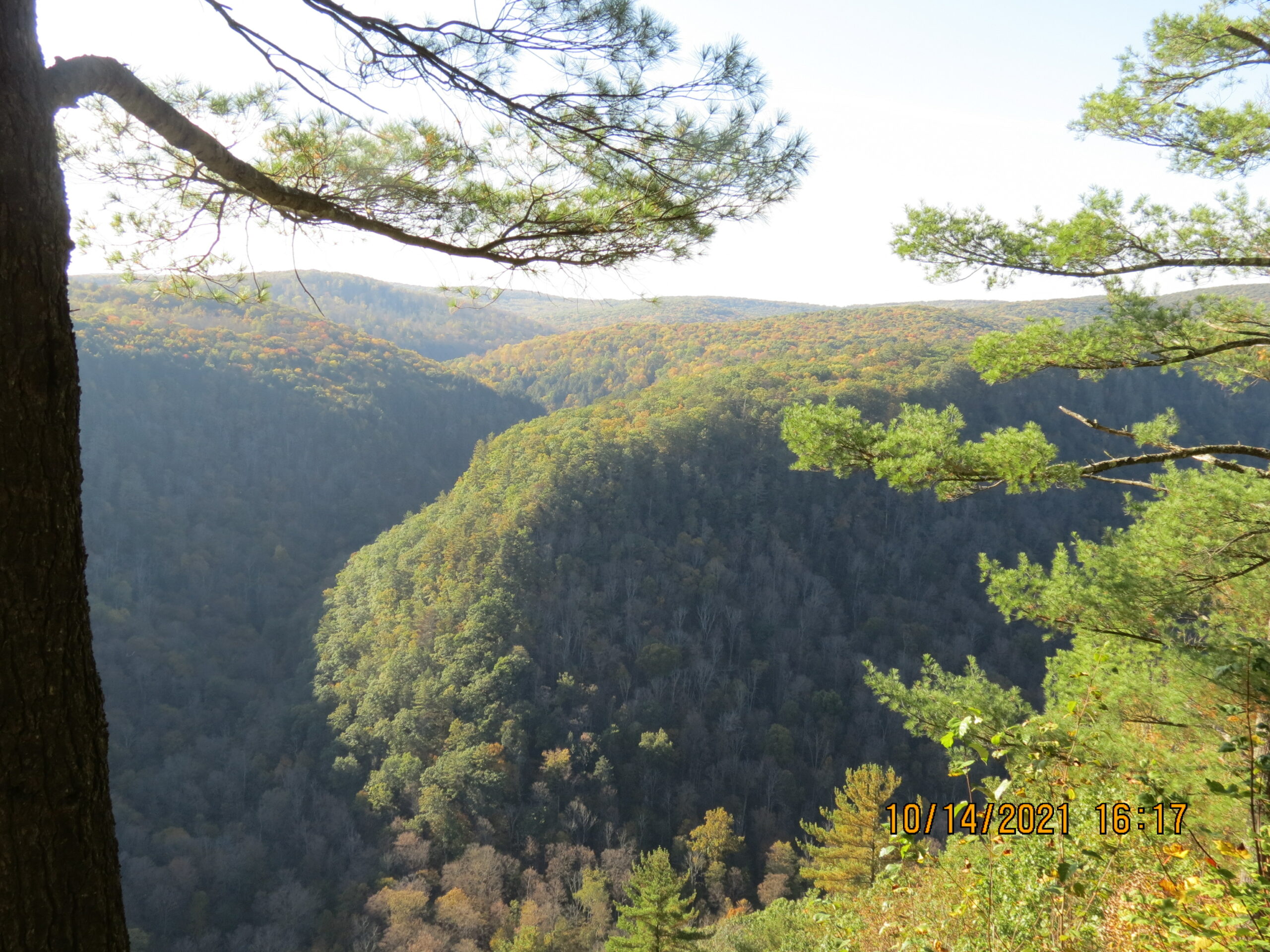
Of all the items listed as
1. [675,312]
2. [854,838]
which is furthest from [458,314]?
[854,838]

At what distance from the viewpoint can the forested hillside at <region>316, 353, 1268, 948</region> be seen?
1022 inches

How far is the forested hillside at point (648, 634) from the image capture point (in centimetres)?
2595

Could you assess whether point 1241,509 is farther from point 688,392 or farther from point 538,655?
point 688,392

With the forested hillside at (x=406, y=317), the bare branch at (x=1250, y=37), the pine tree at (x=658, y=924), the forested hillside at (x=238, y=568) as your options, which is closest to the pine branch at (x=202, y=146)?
the bare branch at (x=1250, y=37)

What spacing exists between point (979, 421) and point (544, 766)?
39.4 m

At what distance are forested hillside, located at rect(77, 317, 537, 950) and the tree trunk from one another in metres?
27.6

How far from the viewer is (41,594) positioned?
1153mm

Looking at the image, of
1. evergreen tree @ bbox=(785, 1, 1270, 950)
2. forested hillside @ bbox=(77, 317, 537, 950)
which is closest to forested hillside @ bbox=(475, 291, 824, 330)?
forested hillside @ bbox=(77, 317, 537, 950)

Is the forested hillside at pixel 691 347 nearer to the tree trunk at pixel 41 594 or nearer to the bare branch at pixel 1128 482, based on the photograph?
the bare branch at pixel 1128 482

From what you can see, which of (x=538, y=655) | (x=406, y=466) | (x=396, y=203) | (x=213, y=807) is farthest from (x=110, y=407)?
(x=396, y=203)

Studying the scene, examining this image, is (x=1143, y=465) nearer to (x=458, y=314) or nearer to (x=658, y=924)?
(x=658, y=924)

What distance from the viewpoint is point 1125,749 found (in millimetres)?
3973
